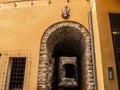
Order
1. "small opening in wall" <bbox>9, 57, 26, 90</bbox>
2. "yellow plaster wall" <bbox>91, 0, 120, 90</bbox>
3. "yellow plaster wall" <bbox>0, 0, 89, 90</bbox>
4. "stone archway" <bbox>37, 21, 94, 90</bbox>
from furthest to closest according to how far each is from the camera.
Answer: "yellow plaster wall" <bbox>0, 0, 89, 90</bbox> → "small opening in wall" <bbox>9, 57, 26, 90</bbox> → "stone archway" <bbox>37, 21, 94, 90</bbox> → "yellow plaster wall" <bbox>91, 0, 120, 90</bbox>

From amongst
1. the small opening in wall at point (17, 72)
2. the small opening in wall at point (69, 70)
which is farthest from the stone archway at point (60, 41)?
the small opening in wall at point (69, 70)

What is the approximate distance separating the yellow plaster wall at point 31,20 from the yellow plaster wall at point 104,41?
1396 mm

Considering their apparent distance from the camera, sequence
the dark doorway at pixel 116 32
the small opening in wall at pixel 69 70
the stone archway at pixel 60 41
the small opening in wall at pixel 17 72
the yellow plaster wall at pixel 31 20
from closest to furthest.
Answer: the dark doorway at pixel 116 32 → the stone archway at pixel 60 41 → the small opening in wall at pixel 17 72 → the yellow plaster wall at pixel 31 20 → the small opening in wall at pixel 69 70

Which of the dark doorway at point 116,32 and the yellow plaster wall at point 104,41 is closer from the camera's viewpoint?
the yellow plaster wall at point 104,41

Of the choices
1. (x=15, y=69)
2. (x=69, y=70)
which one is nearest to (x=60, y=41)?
(x=69, y=70)

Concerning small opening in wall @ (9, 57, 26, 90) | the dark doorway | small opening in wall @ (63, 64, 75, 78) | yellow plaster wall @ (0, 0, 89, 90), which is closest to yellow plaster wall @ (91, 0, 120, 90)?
the dark doorway

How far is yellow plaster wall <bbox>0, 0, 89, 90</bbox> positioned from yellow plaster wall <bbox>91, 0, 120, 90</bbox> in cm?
140

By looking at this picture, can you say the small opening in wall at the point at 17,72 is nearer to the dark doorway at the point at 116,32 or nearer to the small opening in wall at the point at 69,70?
the small opening in wall at the point at 69,70

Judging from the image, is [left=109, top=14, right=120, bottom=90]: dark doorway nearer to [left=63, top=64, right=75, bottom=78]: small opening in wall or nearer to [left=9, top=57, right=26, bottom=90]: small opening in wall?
[left=9, top=57, right=26, bottom=90]: small opening in wall

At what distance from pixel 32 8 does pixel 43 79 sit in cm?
307

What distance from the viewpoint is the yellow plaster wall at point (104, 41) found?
510 centimetres

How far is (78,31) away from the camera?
728 centimetres

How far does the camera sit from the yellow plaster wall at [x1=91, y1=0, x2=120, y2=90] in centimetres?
510

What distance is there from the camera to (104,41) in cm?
547
